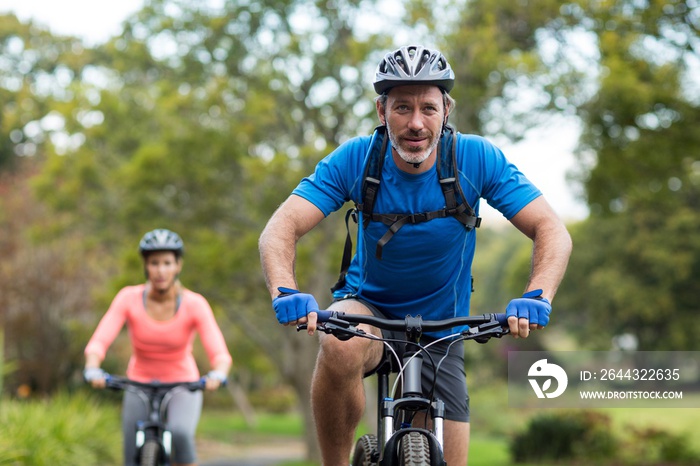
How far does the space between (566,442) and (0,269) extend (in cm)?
1473

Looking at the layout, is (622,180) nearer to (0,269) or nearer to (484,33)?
(484,33)

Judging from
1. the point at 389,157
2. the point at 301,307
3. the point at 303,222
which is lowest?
the point at 301,307

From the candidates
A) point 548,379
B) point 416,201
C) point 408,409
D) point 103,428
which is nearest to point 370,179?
point 416,201

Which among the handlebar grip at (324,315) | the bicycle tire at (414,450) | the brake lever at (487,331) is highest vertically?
the handlebar grip at (324,315)

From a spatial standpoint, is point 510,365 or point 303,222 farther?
point 510,365

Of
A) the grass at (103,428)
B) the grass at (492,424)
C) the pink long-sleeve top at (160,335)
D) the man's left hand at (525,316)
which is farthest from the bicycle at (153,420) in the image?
the grass at (492,424)

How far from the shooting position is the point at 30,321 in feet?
80.0

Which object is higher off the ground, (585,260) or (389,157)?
(585,260)

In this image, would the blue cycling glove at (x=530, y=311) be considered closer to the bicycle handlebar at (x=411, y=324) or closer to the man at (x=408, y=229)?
the bicycle handlebar at (x=411, y=324)

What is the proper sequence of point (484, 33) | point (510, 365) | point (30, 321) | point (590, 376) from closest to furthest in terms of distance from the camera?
1. point (510, 365)
2. point (590, 376)
3. point (484, 33)
4. point (30, 321)

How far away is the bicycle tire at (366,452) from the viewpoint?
4195mm

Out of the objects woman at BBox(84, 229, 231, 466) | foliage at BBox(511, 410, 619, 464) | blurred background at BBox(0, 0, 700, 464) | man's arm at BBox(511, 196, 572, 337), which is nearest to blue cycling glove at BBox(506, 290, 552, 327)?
man's arm at BBox(511, 196, 572, 337)

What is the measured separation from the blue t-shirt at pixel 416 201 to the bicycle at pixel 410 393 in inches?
17.8

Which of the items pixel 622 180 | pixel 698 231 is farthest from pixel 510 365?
pixel 698 231
